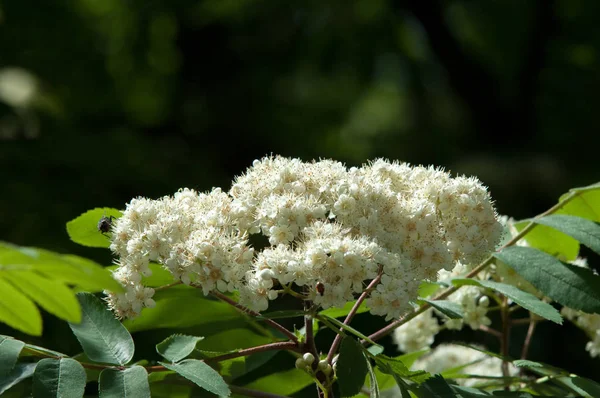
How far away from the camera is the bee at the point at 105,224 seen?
1765 mm

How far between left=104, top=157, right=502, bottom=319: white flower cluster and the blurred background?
10.2 ft

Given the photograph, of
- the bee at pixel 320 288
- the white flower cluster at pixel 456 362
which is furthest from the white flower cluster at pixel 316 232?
the white flower cluster at pixel 456 362

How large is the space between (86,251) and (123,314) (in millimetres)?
1861

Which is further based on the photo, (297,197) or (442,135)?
(442,135)

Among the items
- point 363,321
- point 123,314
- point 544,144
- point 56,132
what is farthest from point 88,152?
point 544,144

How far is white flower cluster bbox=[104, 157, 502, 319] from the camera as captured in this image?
58.5 inches

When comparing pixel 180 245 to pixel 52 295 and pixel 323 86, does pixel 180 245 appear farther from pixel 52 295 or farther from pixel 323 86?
pixel 323 86

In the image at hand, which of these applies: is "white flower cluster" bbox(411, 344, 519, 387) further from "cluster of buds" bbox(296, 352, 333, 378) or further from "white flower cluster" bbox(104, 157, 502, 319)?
"cluster of buds" bbox(296, 352, 333, 378)

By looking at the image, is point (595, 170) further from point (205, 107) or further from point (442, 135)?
point (205, 107)

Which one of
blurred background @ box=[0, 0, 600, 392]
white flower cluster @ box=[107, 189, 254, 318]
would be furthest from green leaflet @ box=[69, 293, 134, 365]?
blurred background @ box=[0, 0, 600, 392]

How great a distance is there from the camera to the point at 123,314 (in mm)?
1612

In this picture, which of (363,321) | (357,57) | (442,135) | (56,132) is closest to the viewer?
(363,321)

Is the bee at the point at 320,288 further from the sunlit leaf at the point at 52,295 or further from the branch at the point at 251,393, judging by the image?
the sunlit leaf at the point at 52,295

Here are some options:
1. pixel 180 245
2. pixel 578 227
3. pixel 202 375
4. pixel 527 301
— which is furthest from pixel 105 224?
pixel 578 227
